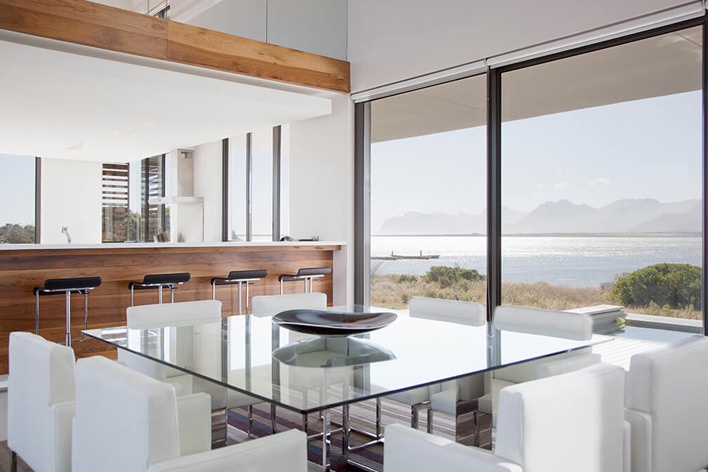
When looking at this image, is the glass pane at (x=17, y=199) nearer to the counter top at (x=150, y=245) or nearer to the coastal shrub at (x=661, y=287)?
the counter top at (x=150, y=245)

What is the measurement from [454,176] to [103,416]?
4231 millimetres

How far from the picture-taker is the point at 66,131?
6895 millimetres

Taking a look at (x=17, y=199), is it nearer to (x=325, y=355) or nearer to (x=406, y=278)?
(x=406, y=278)

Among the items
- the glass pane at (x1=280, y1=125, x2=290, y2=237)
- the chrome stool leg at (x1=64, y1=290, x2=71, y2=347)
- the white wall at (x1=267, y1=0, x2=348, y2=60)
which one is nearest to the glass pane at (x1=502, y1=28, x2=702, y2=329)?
the white wall at (x1=267, y1=0, x2=348, y2=60)

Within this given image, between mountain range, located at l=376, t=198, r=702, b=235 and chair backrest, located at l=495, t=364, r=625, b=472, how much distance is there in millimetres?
2510

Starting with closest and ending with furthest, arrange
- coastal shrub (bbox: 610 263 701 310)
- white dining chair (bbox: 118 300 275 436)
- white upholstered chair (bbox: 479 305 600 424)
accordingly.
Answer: white dining chair (bbox: 118 300 275 436) < white upholstered chair (bbox: 479 305 600 424) < coastal shrub (bbox: 610 263 701 310)

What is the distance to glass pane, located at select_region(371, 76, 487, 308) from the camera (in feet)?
17.5

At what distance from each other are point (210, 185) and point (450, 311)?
6.37m

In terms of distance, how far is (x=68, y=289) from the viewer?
4547 mm

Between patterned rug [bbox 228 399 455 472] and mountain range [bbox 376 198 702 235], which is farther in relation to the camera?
mountain range [bbox 376 198 702 235]

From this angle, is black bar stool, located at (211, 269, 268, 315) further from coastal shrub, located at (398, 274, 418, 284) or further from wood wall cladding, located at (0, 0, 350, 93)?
wood wall cladding, located at (0, 0, 350, 93)

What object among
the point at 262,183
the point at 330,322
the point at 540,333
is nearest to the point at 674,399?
the point at 540,333

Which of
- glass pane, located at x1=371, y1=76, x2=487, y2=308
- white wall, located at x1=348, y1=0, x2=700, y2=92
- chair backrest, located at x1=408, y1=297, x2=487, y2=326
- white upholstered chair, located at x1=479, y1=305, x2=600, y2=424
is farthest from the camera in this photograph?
glass pane, located at x1=371, y1=76, x2=487, y2=308

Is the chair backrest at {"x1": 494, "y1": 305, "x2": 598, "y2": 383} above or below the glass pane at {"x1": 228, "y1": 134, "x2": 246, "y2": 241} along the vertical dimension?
below
